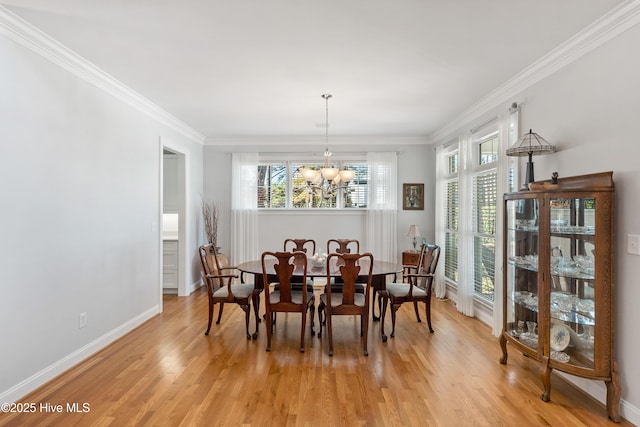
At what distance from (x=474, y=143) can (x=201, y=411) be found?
14.2ft

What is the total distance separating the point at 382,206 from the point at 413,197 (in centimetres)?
60

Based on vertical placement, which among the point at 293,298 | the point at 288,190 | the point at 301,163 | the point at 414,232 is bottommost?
the point at 293,298

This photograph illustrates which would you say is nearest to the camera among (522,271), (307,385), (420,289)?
(307,385)

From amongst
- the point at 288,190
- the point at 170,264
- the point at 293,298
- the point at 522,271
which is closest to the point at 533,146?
the point at 522,271

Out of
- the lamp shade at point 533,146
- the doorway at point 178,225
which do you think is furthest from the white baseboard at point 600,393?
the doorway at point 178,225

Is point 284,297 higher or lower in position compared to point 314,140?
lower

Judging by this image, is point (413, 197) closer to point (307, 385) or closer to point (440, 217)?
point (440, 217)

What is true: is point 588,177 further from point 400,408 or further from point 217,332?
point 217,332

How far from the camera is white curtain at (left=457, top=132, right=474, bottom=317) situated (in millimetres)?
4699

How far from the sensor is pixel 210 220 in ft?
21.1

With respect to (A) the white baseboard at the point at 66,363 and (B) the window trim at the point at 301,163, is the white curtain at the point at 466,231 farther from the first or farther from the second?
(A) the white baseboard at the point at 66,363

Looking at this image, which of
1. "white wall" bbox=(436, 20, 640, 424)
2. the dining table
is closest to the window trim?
the dining table

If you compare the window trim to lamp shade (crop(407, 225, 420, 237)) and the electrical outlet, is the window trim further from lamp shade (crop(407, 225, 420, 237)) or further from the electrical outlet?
the electrical outlet

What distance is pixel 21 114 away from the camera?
2.61 m
